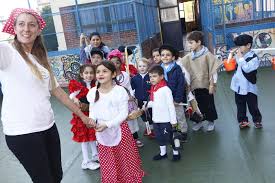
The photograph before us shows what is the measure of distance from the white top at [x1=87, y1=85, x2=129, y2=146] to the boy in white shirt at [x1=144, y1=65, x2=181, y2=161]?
0.65m

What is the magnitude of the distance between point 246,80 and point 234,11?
15.8 feet

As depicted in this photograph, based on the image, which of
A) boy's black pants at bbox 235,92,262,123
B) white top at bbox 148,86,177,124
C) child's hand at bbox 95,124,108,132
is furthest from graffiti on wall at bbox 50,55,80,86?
child's hand at bbox 95,124,108,132

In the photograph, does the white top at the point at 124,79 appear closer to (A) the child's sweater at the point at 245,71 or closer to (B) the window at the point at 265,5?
(A) the child's sweater at the point at 245,71

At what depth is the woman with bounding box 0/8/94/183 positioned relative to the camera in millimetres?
1919

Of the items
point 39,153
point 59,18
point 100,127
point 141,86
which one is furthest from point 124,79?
point 59,18

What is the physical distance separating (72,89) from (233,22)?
606 cm

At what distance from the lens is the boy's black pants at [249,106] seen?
4.18m

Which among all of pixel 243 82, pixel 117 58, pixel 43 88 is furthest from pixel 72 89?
pixel 243 82

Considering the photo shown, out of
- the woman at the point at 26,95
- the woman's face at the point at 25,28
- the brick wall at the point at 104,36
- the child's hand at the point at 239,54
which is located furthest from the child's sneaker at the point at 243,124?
the brick wall at the point at 104,36

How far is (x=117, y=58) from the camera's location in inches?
159

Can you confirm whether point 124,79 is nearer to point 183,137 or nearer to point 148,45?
point 183,137

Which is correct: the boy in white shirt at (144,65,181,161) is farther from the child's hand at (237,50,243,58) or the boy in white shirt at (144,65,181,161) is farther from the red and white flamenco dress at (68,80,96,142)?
the child's hand at (237,50,243,58)

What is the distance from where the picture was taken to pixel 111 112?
292cm

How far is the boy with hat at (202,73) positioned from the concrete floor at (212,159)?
0.33 meters
